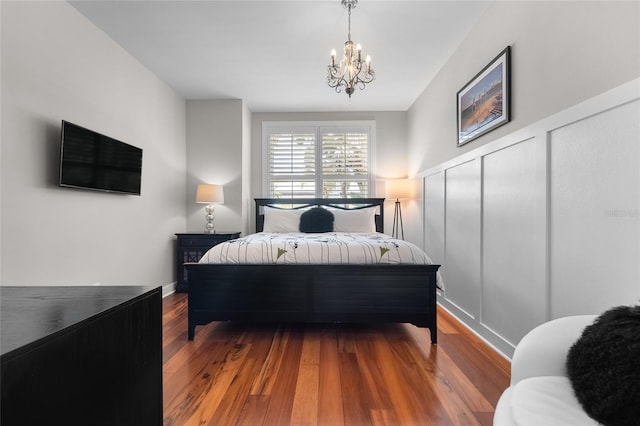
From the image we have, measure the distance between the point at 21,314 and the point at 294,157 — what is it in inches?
165

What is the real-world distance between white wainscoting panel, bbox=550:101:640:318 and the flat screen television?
322cm

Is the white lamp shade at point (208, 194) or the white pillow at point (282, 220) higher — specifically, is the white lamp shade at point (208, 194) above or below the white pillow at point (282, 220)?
above

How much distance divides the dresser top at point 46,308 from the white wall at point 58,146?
4.64 feet

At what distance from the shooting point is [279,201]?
15.3 feet

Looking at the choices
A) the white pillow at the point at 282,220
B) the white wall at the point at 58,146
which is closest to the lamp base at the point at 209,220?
the white wall at the point at 58,146

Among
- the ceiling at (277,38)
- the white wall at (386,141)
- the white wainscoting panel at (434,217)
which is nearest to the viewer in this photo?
the ceiling at (277,38)

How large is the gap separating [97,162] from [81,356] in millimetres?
2347

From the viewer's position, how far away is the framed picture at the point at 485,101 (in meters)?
2.11

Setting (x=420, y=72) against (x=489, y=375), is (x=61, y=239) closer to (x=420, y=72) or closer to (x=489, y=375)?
(x=489, y=375)

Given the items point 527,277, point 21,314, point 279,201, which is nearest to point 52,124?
point 21,314

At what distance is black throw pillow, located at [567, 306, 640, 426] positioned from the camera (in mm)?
760

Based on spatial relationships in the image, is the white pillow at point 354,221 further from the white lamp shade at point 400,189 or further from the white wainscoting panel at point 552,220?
the white wainscoting panel at point 552,220

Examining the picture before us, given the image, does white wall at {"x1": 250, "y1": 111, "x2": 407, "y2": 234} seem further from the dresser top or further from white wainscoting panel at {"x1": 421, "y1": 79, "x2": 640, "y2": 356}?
A: the dresser top

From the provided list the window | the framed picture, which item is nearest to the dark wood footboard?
the framed picture
